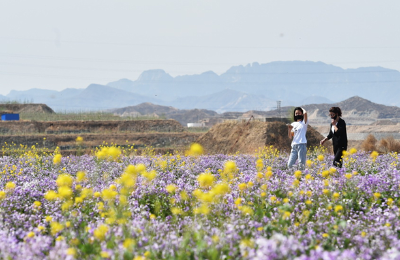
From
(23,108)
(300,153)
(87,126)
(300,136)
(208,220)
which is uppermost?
(23,108)

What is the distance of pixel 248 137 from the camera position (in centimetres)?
2391

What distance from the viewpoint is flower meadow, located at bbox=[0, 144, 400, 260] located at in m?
4.55

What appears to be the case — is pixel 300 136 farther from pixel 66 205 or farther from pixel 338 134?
pixel 66 205

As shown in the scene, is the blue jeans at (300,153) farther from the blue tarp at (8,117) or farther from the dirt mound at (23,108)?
the dirt mound at (23,108)

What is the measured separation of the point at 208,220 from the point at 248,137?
59.2ft

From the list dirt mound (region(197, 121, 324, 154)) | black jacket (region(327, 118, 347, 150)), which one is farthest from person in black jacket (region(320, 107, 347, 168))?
dirt mound (region(197, 121, 324, 154))

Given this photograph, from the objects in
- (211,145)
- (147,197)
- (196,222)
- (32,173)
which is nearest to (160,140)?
(211,145)

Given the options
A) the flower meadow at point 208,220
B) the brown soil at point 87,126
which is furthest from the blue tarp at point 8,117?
the flower meadow at point 208,220

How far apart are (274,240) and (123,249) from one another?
5.04ft

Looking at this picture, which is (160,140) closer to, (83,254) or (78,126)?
(78,126)

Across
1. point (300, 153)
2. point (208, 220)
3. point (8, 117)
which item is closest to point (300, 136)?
point (300, 153)

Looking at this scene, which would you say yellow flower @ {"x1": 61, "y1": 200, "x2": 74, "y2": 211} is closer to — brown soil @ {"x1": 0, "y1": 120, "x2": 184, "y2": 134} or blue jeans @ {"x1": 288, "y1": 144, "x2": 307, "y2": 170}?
blue jeans @ {"x1": 288, "y1": 144, "x2": 307, "y2": 170}

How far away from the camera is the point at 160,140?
31.4 metres

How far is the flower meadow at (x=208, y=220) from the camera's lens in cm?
455
